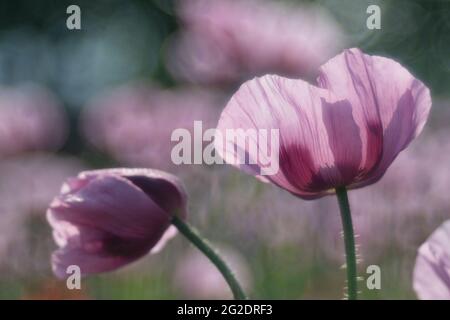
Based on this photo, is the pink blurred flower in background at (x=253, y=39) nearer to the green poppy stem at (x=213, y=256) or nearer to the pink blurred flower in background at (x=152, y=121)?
the pink blurred flower in background at (x=152, y=121)

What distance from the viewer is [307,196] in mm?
656

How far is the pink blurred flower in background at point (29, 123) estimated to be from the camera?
6.01ft

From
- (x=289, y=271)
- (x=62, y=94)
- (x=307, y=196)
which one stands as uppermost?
(x=62, y=94)

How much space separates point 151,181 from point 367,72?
0.51 ft

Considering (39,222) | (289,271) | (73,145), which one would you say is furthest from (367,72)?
(73,145)

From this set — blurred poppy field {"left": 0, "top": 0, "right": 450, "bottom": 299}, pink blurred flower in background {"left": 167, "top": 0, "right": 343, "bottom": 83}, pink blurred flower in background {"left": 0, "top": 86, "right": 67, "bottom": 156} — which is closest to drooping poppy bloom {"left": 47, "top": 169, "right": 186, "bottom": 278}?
blurred poppy field {"left": 0, "top": 0, "right": 450, "bottom": 299}

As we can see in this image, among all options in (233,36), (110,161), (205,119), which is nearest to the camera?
(233,36)

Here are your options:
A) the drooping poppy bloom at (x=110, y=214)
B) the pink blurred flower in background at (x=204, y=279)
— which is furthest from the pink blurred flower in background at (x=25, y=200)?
the drooping poppy bloom at (x=110, y=214)

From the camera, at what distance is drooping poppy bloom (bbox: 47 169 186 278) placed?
642mm

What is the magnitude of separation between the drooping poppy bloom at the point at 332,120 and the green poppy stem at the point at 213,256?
0.20 feet

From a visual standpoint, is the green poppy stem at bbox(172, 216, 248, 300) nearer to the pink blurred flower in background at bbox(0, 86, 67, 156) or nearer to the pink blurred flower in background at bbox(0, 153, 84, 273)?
the pink blurred flower in background at bbox(0, 153, 84, 273)

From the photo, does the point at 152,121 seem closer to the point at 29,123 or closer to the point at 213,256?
the point at 29,123

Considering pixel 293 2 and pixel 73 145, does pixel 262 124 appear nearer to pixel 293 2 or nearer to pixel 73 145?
pixel 293 2

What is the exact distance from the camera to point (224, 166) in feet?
5.74
